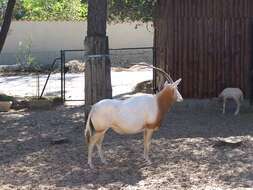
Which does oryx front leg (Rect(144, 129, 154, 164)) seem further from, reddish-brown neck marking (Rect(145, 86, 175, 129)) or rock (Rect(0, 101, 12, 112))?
rock (Rect(0, 101, 12, 112))

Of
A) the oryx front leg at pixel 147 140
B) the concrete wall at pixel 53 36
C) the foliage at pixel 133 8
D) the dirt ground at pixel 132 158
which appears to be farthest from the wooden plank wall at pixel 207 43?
the concrete wall at pixel 53 36

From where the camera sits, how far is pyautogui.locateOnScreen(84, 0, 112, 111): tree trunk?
11.6 m

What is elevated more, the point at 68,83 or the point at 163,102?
the point at 163,102

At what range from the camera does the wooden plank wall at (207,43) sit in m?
15.0

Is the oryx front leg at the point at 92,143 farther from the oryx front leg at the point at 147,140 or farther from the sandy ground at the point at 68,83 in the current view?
the sandy ground at the point at 68,83

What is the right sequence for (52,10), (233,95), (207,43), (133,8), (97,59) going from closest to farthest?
1. (97,59)
2. (233,95)
3. (207,43)
4. (133,8)
5. (52,10)

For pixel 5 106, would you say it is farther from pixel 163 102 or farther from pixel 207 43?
pixel 163 102

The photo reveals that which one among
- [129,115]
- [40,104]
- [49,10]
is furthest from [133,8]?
[49,10]

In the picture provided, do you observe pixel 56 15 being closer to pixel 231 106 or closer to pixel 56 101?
pixel 56 101

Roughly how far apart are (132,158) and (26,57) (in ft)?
77.9

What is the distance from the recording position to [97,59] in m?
11.6

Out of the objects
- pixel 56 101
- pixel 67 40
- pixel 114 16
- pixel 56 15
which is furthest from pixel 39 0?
pixel 56 101

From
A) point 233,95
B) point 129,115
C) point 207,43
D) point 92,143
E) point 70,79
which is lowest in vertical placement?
point 70,79

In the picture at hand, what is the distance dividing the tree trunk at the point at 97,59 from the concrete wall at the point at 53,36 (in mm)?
22085
